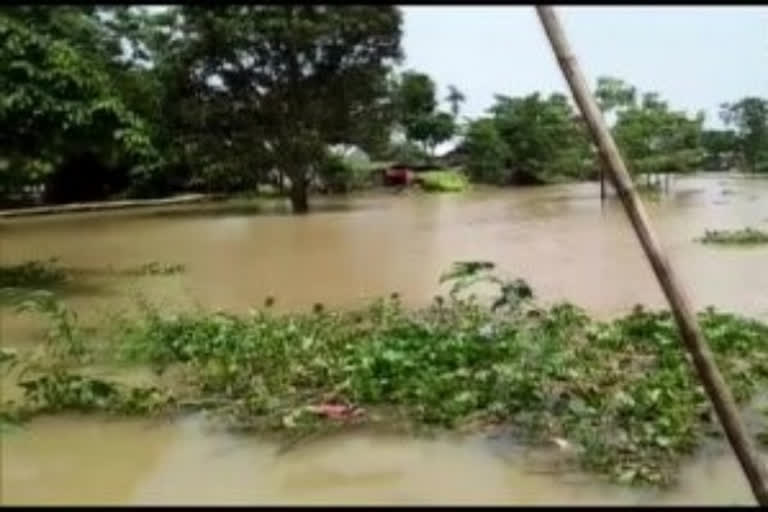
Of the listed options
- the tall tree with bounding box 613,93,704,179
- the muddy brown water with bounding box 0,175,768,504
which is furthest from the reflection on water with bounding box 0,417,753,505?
the tall tree with bounding box 613,93,704,179

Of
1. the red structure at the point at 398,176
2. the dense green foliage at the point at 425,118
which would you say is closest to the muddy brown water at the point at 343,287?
the red structure at the point at 398,176

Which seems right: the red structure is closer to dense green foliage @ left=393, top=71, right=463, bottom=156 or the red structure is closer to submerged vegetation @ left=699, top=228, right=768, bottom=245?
dense green foliage @ left=393, top=71, right=463, bottom=156

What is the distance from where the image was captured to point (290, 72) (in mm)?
25328

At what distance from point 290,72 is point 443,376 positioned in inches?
798

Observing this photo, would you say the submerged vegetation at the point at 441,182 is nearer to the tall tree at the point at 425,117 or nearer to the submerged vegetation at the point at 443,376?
the tall tree at the point at 425,117

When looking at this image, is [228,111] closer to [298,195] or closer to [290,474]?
[298,195]

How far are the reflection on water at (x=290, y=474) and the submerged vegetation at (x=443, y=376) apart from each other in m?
0.19

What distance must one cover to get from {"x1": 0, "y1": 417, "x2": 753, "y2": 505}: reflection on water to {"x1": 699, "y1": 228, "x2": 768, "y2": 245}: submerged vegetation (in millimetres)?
11229

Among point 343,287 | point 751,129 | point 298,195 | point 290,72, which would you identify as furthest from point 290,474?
point 751,129

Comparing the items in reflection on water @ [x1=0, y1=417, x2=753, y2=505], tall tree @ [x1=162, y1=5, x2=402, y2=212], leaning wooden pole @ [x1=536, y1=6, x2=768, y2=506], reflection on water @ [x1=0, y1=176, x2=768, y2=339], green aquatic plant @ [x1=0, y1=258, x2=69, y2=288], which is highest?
tall tree @ [x1=162, y1=5, x2=402, y2=212]

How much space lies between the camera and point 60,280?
11.6m

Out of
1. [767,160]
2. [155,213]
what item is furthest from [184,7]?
[767,160]

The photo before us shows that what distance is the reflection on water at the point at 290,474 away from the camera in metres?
4.41

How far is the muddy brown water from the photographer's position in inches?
179
